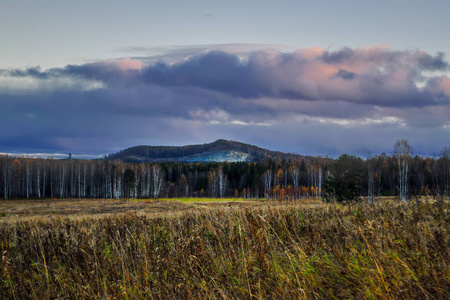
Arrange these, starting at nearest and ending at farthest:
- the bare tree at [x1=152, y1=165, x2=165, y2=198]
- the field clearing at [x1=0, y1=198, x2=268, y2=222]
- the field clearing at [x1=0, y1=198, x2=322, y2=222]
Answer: the field clearing at [x1=0, y1=198, x2=322, y2=222]
the field clearing at [x1=0, y1=198, x2=268, y2=222]
the bare tree at [x1=152, y1=165, x2=165, y2=198]

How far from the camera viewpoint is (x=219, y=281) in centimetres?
432

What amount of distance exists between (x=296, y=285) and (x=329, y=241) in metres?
1.50

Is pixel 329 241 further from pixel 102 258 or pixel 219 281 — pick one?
pixel 102 258

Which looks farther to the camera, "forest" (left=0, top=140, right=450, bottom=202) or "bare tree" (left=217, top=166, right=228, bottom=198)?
"bare tree" (left=217, top=166, right=228, bottom=198)

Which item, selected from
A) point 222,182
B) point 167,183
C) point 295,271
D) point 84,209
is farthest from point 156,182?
point 295,271

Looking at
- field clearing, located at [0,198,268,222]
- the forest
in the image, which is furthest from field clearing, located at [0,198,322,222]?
the forest

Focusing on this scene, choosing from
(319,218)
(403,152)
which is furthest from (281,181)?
(319,218)

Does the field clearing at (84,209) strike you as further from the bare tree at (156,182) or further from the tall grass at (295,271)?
the bare tree at (156,182)

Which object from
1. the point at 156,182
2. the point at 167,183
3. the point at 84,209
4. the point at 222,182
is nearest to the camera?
the point at 84,209

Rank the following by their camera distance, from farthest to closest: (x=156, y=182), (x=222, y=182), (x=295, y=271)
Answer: (x=222, y=182) → (x=156, y=182) → (x=295, y=271)

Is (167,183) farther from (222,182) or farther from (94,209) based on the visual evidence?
(94,209)

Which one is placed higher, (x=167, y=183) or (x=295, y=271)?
(x=295, y=271)

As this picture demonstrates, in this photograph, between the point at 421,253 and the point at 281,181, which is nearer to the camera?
the point at 421,253

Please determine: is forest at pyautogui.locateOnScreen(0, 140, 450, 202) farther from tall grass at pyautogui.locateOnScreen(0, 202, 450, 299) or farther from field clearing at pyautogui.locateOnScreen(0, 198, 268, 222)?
tall grass at pyautogui.locateOnScreen(0, 202, 450, 299)
